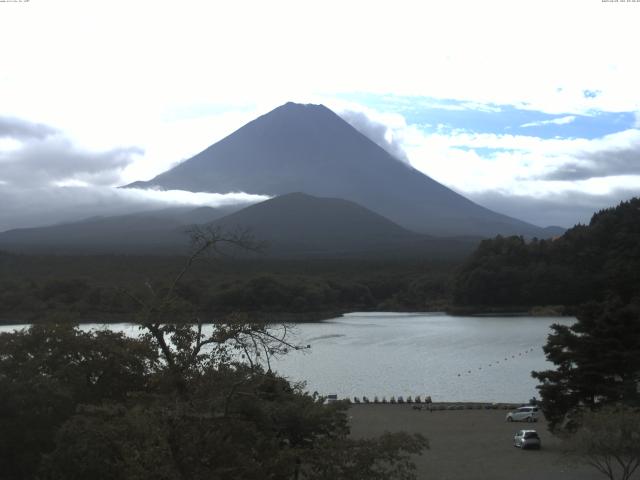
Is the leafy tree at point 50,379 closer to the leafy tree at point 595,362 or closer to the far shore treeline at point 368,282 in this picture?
the leafy tree at point 595,362

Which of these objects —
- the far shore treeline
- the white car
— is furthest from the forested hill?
the white car

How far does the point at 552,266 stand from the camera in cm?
5453

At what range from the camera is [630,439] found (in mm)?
8141

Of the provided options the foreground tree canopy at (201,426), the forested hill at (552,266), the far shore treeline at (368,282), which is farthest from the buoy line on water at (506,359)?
the forested hill at (552,266)

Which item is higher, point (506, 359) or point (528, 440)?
point (528, 440)

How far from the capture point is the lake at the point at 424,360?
74.2 ft

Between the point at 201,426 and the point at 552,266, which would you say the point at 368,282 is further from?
the point at 201,426

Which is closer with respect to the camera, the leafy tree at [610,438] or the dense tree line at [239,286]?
the leafy tree at [610,438]

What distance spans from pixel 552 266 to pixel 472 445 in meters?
43.6

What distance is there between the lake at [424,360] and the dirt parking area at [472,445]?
2590 millimetres

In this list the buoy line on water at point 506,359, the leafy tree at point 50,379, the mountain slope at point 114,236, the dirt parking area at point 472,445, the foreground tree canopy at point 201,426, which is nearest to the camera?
the foreground tree canopy at point 201,426

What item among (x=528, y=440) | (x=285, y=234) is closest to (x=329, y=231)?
(x=285, y=234)

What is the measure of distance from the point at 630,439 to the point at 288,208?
95.5 metres

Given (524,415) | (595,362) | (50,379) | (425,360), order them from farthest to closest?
(425,360) < (524,415) < (595,362) < (50,379)
